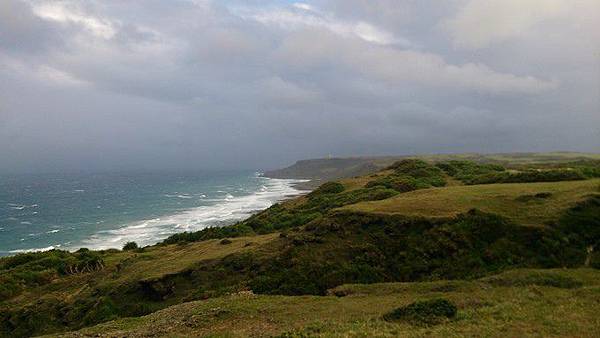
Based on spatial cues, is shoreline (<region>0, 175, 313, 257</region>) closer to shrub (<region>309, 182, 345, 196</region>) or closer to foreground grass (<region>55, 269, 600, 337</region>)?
shrub (<region>309, 182, 345, 196</region>)

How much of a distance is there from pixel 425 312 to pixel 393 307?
194cm

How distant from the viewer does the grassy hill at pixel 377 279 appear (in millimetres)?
14539

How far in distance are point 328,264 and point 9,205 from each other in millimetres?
146989

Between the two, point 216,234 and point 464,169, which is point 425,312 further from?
point 464,169

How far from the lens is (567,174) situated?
34.8m

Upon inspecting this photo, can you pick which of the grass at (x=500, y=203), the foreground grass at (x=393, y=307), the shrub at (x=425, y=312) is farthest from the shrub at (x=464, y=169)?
the shrub at (x=425, y=312)

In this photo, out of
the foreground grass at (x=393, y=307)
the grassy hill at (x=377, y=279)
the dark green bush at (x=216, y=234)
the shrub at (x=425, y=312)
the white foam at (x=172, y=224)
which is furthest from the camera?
the white foam at (x=172, y=224)

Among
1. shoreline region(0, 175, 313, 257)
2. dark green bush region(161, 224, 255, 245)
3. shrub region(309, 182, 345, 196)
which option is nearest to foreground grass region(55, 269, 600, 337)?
dark green bush region(161, 224, 255, 245)

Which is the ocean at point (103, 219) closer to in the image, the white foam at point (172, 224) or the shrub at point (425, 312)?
the white foam at point (172, 224)

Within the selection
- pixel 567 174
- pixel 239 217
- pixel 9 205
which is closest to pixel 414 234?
pixel 567 174

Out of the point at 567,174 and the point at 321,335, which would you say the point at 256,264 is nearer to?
the point at 321,335

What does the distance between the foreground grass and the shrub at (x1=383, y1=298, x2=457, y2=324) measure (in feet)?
1.12

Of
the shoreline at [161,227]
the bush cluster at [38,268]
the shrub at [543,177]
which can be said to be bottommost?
the shoreline at [161,227]

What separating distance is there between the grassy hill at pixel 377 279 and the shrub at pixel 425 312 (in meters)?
0.07
